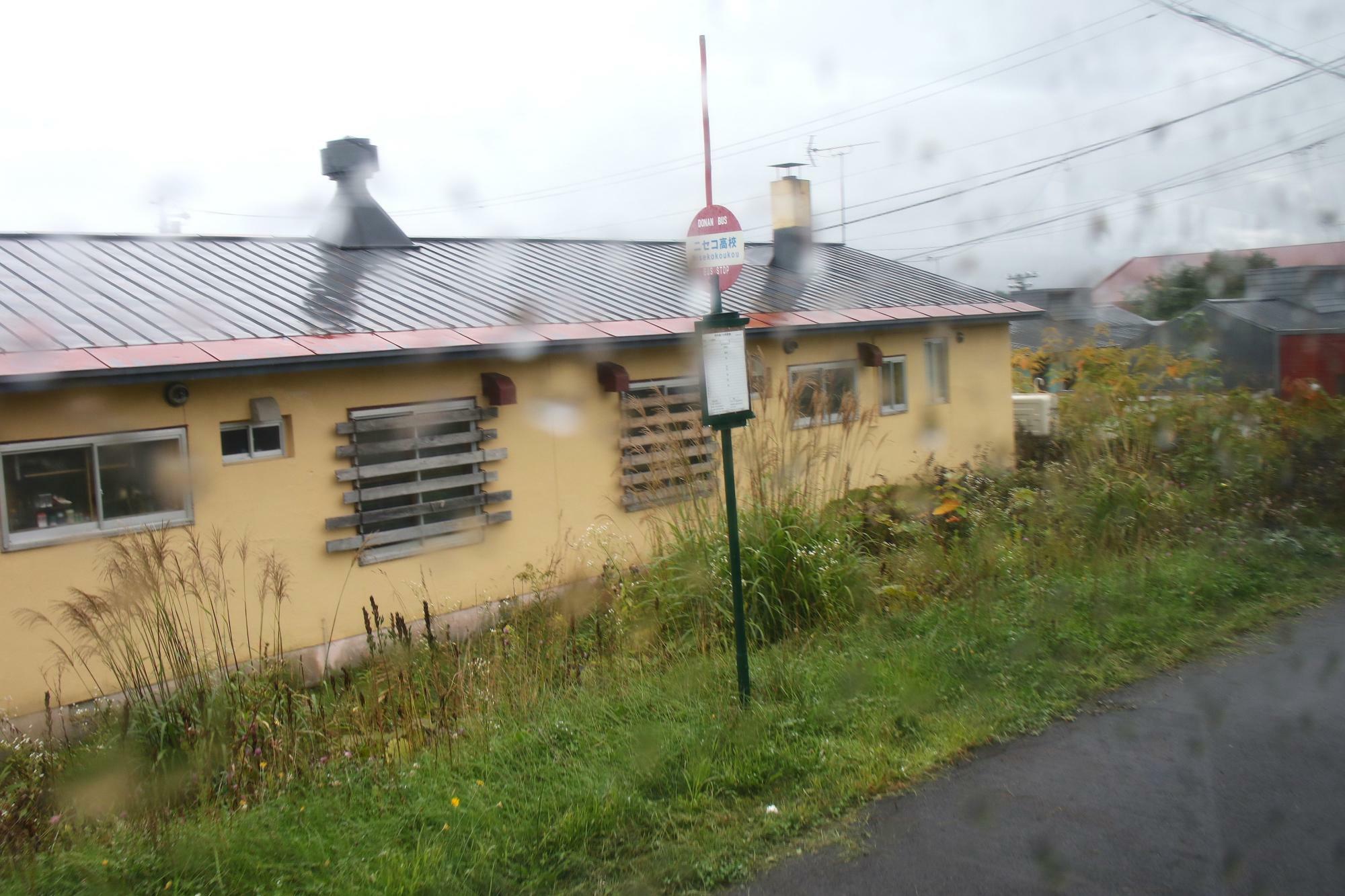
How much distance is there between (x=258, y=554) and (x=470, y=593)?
2.11 meters

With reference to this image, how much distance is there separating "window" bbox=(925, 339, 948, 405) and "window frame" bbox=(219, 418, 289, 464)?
31.8 ft

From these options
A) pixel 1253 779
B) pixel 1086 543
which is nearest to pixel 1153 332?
pixel 1086 543

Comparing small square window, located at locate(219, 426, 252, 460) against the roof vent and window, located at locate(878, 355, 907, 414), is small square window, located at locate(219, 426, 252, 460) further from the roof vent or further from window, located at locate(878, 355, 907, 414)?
window, located at locate(878, 355, 907, 414)

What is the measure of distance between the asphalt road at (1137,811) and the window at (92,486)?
18.8 feet

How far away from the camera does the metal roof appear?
319 inches

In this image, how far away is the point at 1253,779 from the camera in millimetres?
4676

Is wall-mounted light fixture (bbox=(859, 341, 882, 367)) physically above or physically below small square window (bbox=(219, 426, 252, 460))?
above

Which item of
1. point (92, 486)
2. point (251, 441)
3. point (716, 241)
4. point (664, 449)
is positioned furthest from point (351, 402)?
point (716, 241)

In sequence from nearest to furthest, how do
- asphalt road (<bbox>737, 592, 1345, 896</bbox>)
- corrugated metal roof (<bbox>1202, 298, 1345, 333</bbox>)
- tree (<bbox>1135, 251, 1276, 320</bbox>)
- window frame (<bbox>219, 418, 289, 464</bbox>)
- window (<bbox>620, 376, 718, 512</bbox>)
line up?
asphalt road (<bbox>737, 592, 1345, 896</bbox>), tree (<bbox>1135, 251, 1276, 320</bbox>), corrugated metal roof (<bbox>1202, 298, 1345, 333</bbox>), window (<bbox>620, 376, 718, 512</bbox>), window frame (<bbox>219, 418, 289, 464</bbox>)

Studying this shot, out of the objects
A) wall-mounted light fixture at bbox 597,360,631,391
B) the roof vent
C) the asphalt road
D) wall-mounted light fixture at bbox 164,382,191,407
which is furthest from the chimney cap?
the asphalt road

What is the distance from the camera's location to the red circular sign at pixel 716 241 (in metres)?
5.55

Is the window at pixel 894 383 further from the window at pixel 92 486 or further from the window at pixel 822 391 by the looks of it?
the window at pixel 92 486

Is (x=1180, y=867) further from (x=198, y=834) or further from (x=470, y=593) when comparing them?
(x=470, y=593)

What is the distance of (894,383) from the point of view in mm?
15141
